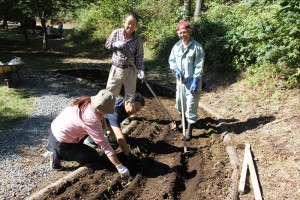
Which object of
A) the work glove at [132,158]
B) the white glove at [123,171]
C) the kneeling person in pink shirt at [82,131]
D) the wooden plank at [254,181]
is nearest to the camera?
the kneeling person in pink shirt at [82,131]

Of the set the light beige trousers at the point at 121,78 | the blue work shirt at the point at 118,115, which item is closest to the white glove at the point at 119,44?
the light beige trousers at the point at 121,78

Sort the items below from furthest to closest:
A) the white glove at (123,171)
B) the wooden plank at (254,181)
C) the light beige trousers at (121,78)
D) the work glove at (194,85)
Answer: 1. the light beige trousers at (121,78)
2. the work glove at (194,85)
3. the white glove at (123,171)
4. the wooden plank at (254,181)

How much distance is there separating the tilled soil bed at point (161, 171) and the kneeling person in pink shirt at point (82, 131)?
232 millimetres

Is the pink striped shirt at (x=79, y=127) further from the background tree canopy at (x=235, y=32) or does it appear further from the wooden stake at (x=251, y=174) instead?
the background tree canopy at (x=235, y=32)

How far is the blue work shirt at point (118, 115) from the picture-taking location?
4.68 metres

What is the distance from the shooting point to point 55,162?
4.55m

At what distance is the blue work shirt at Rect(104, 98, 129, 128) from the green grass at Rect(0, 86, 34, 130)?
2.51 meters

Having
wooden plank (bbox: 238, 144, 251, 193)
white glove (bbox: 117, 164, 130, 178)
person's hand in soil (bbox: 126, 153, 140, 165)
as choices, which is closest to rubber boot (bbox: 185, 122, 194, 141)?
wooden plank (bbox: 238, 144, 251, 193)

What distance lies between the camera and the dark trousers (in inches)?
173

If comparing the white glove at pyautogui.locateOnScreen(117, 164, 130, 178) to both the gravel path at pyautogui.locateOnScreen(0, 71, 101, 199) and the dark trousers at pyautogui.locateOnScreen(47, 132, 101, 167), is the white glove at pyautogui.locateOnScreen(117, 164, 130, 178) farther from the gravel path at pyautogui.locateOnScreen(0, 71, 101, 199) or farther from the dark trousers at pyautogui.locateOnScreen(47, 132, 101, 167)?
the gravel path at pyautogui.locateOnScreen(0, 71, 101, 199)

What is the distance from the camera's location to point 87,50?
1730cm

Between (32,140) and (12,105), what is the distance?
2.01 meters

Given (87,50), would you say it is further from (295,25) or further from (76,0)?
(295,25)

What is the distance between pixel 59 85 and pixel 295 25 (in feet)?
20.3
